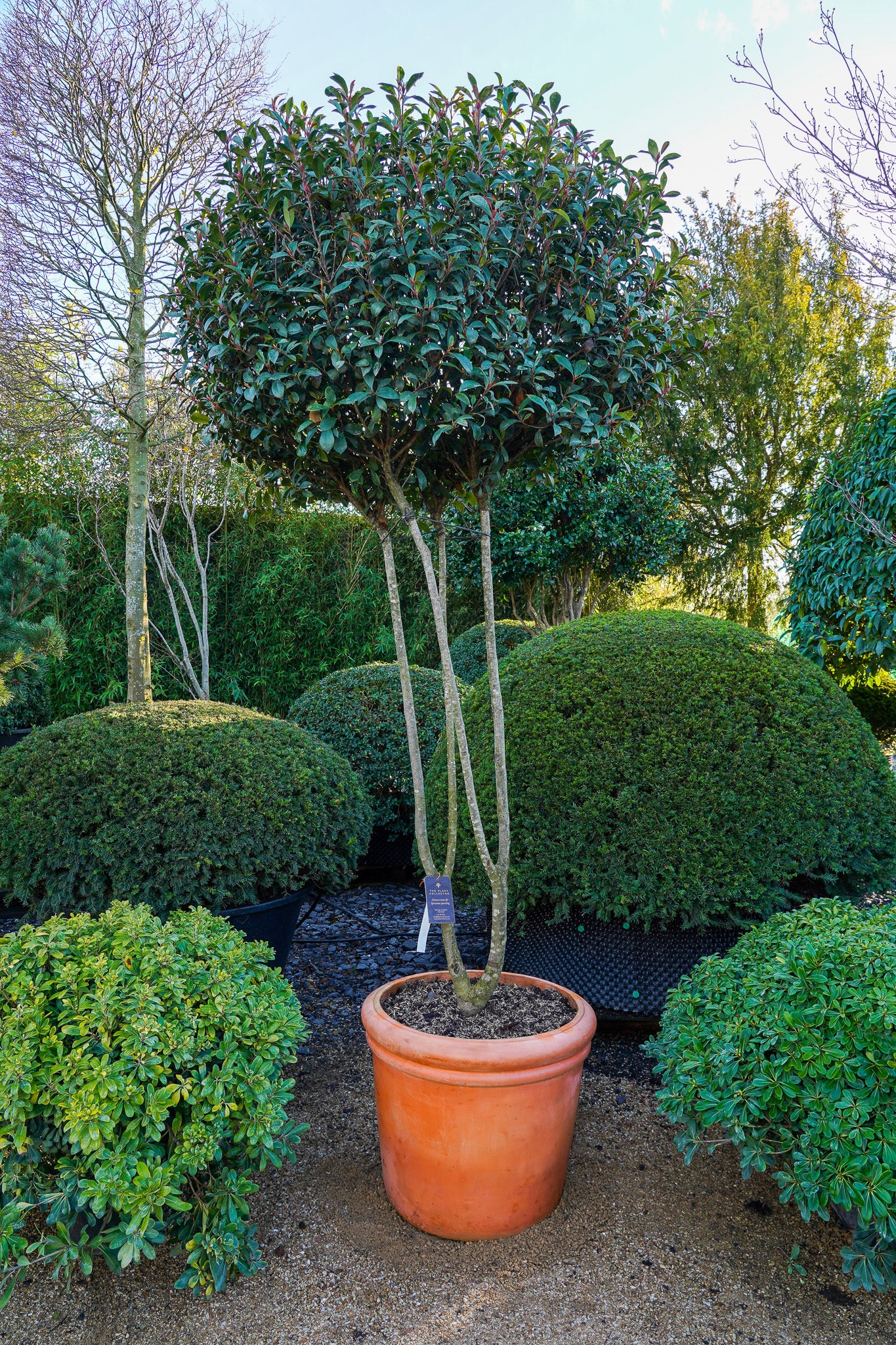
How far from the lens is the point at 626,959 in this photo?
281 centimetres

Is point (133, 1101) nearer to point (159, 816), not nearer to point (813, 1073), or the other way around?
point (159, 816)

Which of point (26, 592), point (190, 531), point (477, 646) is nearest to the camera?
point (26, 592)

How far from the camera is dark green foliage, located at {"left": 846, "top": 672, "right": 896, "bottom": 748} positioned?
7504mm

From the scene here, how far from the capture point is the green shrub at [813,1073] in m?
1.59

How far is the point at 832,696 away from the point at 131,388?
5459 mm

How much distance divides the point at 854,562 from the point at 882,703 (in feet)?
9.89

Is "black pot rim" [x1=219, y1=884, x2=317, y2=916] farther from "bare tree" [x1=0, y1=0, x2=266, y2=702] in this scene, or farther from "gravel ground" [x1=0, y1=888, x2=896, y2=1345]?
"bare tree" [x1=0, y1=0, x2=266, y2=702]

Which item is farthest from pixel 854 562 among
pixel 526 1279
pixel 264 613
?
pixel 264 613

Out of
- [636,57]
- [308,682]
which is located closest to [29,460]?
[308,682]

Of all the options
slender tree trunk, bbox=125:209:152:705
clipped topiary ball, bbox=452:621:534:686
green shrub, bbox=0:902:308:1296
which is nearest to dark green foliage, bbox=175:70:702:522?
green shrub, bbox=0:902:308:1296

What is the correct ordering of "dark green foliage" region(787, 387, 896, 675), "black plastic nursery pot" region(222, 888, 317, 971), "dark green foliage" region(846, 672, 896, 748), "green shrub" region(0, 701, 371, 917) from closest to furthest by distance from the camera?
1. "green shrub" region(0, 701, 371, 917)
2. "black plastic nursery pot" region(222, 888, 317, 971)
3. "dark green foliage" region(787, 387, 896, 675)
4. "dark green foliage" region(846, 672, 896, 748)

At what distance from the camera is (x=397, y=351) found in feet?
6.68

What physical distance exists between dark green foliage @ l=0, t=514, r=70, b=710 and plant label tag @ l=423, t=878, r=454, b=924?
248 cm

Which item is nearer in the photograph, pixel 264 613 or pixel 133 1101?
pixel 133 1101
